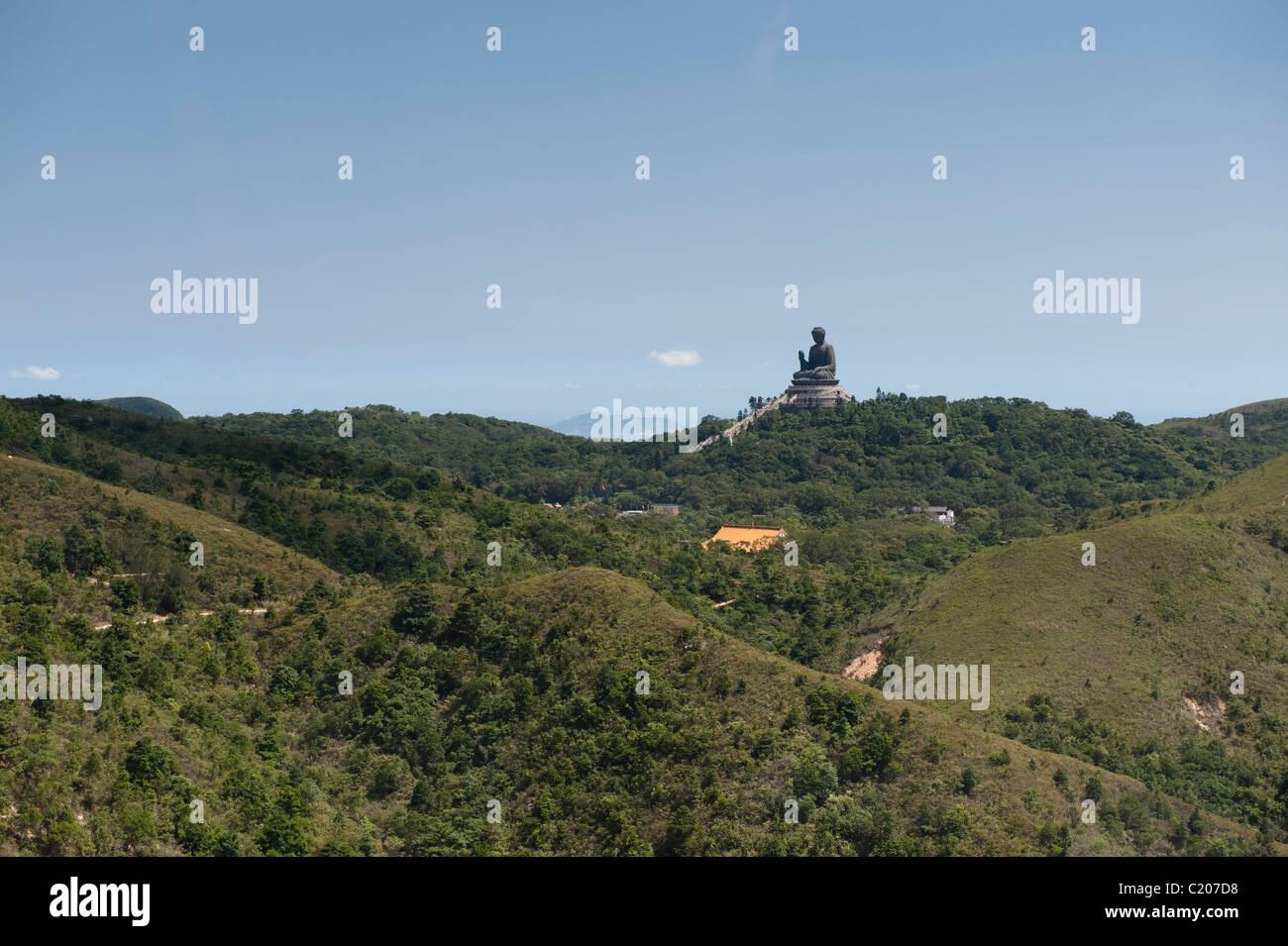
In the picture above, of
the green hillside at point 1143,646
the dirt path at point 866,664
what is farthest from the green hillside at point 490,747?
the dirt path at point 866,664

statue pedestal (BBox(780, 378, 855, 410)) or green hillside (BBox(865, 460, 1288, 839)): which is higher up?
statue pedestal (BBox(780, 378, 855, 410))

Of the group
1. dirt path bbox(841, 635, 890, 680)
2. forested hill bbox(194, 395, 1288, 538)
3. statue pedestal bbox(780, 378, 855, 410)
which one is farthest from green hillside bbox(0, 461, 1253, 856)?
statue pedestal bbox(780, 378, 855, 410)

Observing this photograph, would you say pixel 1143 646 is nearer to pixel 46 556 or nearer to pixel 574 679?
pixel 574 679

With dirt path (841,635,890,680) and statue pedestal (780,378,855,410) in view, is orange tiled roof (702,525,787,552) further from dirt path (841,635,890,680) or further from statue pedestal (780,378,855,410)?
statue pedestal (780,378,855,410)

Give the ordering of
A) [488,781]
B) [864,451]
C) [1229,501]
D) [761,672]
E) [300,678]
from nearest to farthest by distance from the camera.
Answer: [488,781] < [761,672] < [300,678] < [1229,501] < [864,451]

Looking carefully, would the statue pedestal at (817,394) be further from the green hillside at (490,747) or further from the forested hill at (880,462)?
the green hillside at (490,747)
